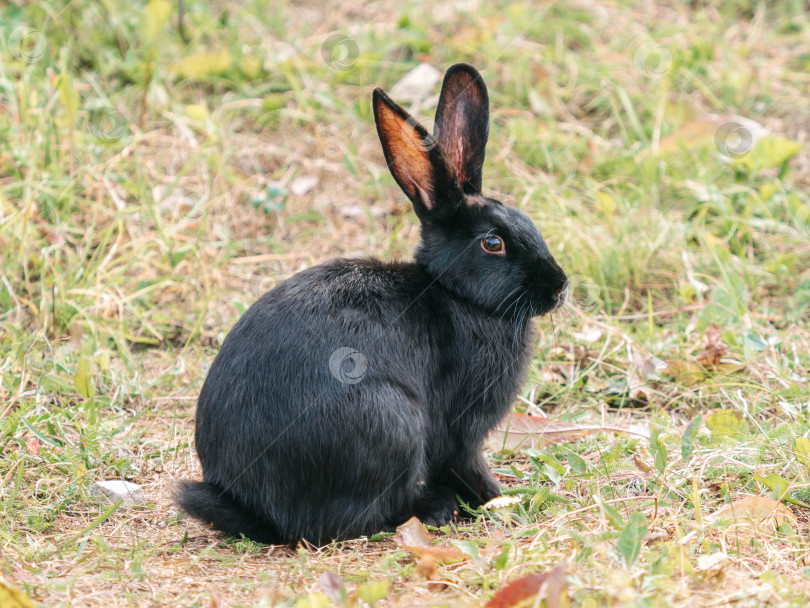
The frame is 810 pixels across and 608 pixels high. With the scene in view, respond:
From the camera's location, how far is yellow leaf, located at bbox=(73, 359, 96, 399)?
3959mm

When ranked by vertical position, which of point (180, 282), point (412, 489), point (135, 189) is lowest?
point (412, 489)

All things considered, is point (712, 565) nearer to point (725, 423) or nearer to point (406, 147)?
point (725, 423)

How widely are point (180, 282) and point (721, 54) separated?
4.19 m

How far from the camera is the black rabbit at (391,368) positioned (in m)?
3.14

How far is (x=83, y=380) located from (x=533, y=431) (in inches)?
74.4

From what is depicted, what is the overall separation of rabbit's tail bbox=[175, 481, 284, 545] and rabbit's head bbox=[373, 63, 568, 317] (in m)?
1.11

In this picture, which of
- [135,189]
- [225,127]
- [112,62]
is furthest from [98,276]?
[112,62]

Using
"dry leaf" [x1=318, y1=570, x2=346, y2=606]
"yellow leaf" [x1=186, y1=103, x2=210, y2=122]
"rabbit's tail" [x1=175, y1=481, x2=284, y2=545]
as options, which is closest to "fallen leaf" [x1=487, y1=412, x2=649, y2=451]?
"rabbit's tail" [x1=175, y1=481, x2=284, y2=545]

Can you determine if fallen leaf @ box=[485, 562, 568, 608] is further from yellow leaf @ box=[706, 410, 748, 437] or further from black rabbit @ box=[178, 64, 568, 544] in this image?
yellow leaf @ box=[706, 410, 748, 437]

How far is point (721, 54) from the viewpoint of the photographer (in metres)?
6.77

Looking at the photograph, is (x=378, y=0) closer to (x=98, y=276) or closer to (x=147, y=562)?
(x=98, y=276)

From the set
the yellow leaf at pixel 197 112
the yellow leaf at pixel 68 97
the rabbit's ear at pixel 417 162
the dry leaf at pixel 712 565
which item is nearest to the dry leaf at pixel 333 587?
the dry leaf at pixel 712 565

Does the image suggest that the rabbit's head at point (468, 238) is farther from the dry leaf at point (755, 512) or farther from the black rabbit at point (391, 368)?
the dry leaf at point (755, 512)

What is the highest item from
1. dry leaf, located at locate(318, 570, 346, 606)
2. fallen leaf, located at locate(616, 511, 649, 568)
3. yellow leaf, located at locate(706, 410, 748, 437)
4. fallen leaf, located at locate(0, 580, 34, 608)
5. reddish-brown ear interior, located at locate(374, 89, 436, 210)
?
reddish-brown ear interior, located at locate(374, 89, 436, 210)
